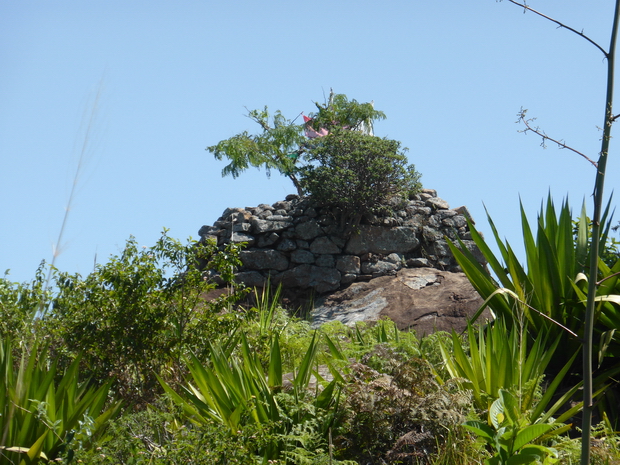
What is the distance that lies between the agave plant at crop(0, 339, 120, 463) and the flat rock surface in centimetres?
529

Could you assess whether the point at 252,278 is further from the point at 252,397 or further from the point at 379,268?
the point at 252,397

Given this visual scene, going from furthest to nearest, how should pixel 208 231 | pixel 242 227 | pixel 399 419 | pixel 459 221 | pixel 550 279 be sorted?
pixel 459 221
pixel 208 231
pixel 242 227
pixel 550 279
pixel 399 419

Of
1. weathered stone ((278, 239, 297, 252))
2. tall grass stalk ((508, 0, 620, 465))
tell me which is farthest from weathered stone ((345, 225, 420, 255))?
tall grass stalk ((508, 0, 620, 465))

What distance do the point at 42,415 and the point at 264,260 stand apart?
8.00 meters

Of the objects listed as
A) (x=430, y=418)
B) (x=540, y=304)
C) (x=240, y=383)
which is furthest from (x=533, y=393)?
(x=240, y=383)

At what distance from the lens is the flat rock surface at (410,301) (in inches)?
336

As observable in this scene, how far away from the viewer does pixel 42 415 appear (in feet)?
11.3

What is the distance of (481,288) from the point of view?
5.14 metres

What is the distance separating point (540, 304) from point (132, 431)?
10.7 ft

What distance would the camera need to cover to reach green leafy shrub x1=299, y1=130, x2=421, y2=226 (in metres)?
11.3

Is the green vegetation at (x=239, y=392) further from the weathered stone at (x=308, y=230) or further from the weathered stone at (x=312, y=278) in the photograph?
the weathered stone at (x=308, y=230)

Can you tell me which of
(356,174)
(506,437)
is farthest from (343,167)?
(506,437)

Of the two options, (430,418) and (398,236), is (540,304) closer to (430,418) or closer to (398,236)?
(430,418)

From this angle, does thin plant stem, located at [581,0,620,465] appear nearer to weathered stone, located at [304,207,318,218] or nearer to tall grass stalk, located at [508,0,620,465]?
tall grass stalk, located at [508,0,620,465]
